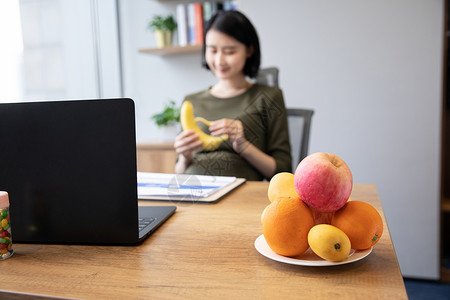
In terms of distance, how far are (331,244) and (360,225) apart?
0.06 meters

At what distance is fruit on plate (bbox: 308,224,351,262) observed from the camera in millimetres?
512

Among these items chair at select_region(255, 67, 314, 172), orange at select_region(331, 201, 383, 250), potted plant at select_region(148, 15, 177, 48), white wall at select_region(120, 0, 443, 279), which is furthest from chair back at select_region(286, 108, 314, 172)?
potted plant at select_region(148, 15, 177, 48)

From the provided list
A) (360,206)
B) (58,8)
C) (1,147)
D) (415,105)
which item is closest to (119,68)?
(58,8)

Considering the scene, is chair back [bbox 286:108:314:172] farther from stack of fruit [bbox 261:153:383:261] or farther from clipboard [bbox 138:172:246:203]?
stack of fruit [bbox 261:153:383:261]

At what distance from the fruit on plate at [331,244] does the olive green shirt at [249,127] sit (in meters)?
1.00

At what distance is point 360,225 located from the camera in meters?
0.55

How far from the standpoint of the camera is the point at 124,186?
638 millimetres

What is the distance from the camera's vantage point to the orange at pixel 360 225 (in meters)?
0.55

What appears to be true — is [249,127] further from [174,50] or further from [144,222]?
[174,50]

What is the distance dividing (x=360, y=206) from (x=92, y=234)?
1.42ft

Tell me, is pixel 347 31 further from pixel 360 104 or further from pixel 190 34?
pixel 190 34

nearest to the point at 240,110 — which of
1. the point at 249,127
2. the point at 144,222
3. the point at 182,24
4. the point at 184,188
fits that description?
the point at 249,127

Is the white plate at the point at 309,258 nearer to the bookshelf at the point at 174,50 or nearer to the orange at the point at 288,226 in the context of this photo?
the orange at the point at 288,226

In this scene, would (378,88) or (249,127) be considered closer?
(249,127)
